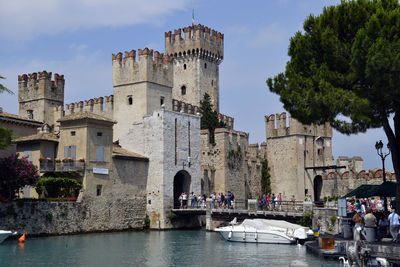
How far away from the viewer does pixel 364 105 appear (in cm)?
1964

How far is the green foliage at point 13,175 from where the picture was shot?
2830cm

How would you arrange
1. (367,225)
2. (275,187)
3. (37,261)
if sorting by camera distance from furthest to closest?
(275,187)
(37,261)
(367,225)

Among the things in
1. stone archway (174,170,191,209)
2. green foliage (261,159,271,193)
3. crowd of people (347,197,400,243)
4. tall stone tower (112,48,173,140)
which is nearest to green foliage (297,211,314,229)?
crowd of people (347,197,400,243)

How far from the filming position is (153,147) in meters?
35.5

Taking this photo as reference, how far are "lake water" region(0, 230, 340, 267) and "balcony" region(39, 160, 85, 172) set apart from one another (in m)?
3.78

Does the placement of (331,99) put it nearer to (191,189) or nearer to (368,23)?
(368,23)

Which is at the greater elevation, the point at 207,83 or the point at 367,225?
the point at 207,83

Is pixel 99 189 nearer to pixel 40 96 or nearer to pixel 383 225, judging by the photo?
pixel 40 96

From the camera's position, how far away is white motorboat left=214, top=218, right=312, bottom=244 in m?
26.5

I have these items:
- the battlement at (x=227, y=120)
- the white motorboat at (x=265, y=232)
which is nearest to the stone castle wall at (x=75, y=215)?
the white motorboat at (x=265, y=232)

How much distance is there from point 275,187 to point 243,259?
2270cm

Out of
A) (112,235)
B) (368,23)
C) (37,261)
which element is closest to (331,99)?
(368,23)

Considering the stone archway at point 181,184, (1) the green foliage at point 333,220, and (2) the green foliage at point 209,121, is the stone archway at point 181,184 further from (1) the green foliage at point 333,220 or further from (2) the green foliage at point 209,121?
(1) the green foliage at point 333,220

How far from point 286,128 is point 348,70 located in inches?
889
